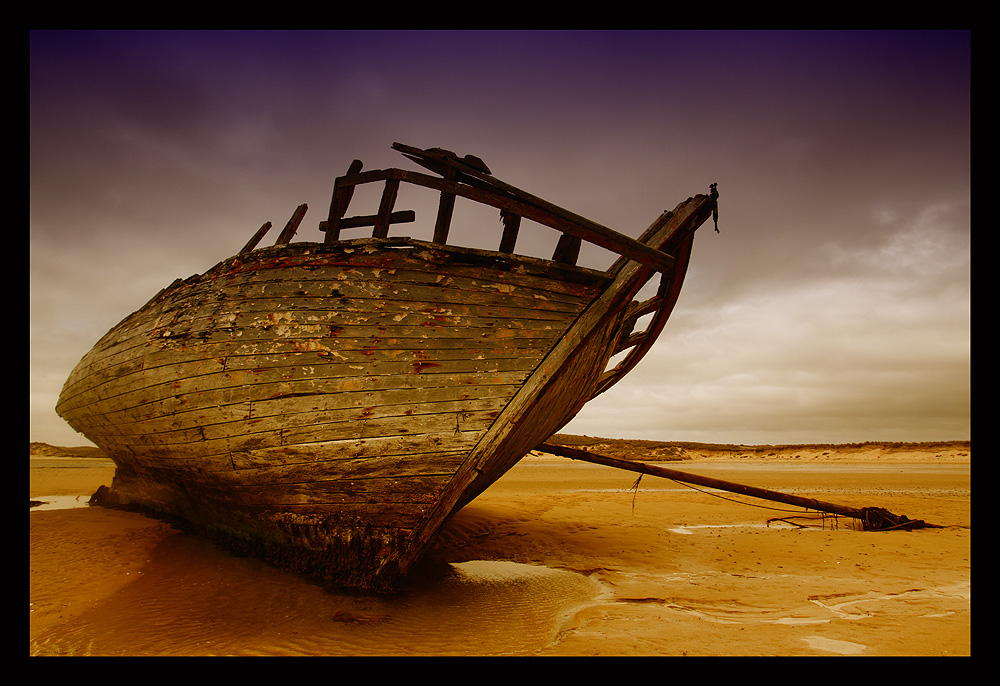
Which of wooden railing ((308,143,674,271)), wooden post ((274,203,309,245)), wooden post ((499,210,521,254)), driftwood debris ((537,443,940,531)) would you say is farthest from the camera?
driftwood debris ((537,443,940,531))

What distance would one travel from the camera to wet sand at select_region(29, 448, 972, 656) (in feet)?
11.4

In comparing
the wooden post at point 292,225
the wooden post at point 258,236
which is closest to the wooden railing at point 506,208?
the wooden post at point 292,225

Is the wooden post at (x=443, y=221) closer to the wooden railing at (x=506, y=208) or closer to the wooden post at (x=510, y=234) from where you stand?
the wooden railing at (x=506, y=208)

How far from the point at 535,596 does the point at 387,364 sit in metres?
2.72

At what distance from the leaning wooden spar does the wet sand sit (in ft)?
2.02

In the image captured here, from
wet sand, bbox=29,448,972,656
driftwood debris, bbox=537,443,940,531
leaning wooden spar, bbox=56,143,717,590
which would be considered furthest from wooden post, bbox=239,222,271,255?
driftwood debris, bbox=537,443,940,531

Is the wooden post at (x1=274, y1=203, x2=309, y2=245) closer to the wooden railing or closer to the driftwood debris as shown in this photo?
the wooden railing

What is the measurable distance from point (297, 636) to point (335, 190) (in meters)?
4.09

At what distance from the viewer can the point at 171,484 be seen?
6.20 metres

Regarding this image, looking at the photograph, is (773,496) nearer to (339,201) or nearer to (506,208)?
(506,208)

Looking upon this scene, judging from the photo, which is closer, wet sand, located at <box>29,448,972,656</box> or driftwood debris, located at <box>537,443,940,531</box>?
wet sand, located at <box>29,448,972,656</box>

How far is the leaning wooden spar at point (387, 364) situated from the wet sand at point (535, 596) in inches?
24.3
